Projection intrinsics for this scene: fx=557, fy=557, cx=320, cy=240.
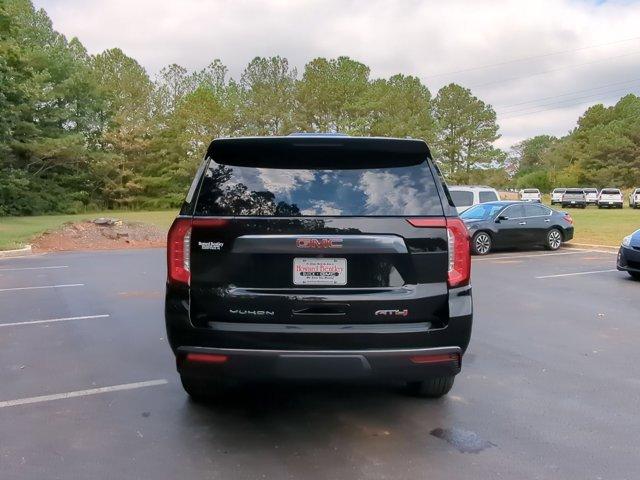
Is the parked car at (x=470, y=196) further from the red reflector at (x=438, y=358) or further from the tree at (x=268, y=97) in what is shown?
the tree at (x=268, y=97)

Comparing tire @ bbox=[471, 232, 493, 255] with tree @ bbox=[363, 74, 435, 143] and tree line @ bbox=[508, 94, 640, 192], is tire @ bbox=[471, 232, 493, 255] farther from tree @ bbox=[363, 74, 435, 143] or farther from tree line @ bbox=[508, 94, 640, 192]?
tree line @ bbox=[508, 94, 640, 192]

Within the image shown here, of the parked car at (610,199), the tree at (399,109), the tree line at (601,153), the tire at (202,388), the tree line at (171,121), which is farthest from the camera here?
the tree line at (601,153)

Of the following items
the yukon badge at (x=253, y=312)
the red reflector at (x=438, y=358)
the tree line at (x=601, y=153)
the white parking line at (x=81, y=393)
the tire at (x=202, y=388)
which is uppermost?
the tree line at (x=601, y=153)

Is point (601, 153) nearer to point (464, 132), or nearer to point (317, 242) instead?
point (464, 132)

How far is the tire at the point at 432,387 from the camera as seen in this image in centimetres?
437

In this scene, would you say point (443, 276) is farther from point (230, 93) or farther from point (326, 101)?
point (230, 93)

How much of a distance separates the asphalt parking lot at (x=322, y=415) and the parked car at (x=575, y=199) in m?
45.5

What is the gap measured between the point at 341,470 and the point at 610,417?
218 cm

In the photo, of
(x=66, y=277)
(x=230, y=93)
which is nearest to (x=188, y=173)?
(x=230, y=93)

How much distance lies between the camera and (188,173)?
53125 millimetres

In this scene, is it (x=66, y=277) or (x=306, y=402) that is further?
(x=66, y=277)

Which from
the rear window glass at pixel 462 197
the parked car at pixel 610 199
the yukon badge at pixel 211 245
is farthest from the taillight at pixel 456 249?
the parked car at pixel 610 199

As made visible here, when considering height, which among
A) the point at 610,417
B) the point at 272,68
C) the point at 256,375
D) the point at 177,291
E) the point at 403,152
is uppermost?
the point at 272,68

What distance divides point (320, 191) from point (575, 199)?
50545 millimetres
